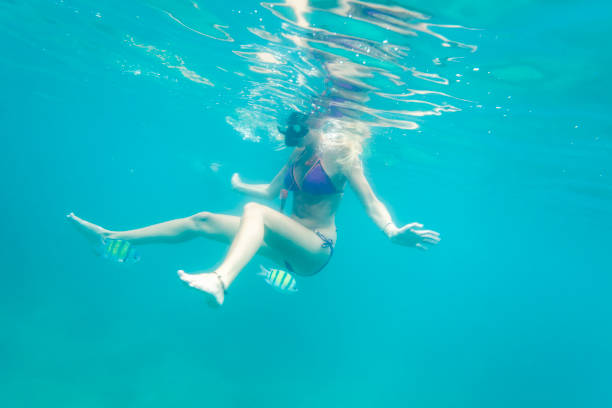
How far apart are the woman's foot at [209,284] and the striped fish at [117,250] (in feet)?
8.16

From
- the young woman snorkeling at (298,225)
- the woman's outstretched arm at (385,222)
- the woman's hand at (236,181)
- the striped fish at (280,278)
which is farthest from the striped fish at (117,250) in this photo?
the woman's outstretched arm at (385,222)

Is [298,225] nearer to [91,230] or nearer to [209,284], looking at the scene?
[209,284]

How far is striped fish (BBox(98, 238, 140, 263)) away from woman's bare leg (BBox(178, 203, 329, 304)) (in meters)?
2.10

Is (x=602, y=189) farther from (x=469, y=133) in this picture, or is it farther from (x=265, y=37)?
(x=265, y=37)

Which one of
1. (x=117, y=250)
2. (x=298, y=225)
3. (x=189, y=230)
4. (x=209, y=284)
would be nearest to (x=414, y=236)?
(x=298, y=225)

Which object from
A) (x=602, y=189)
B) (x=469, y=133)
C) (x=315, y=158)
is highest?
(x=602, y=189)

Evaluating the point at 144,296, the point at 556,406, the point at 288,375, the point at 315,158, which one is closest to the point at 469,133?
the point at 315,158

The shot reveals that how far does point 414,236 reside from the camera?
3.70 m

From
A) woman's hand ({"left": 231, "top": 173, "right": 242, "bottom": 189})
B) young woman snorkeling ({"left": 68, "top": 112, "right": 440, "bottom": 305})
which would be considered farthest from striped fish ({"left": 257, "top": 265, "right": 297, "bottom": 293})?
woman's hand ({"left": 231, "top": 173, "right": 242, "bottom": 189})

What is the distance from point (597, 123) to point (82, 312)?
24.5 meters

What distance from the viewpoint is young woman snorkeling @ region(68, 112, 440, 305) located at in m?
3.37

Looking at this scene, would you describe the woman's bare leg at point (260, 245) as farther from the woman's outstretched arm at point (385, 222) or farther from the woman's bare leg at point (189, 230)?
the woman's outstretched arm at point (385, 222)

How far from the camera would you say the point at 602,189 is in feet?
58.5

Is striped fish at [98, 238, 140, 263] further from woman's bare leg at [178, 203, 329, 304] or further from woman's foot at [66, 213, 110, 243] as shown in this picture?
woman's bare leg at [178, 203, 329, 304]
